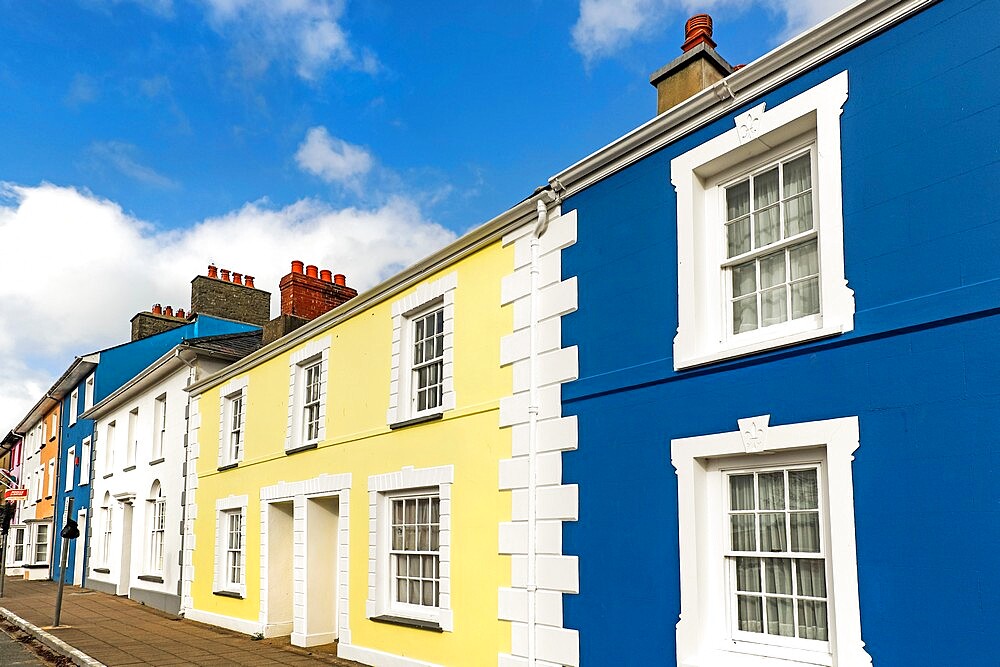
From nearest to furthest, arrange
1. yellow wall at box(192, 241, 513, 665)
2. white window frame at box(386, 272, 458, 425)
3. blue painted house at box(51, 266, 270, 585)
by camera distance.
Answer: yellow wall at box(192, 241, 513, 665), white window frame at box(386, 272, 458, 425), blue painted house at box(51, 266, 270, 585)

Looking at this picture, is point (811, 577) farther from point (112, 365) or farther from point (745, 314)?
point (112, 365)

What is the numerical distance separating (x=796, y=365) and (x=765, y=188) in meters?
1.63

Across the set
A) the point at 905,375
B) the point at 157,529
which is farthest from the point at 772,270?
the point at 157,529

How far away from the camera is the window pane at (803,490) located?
6418 millimetres

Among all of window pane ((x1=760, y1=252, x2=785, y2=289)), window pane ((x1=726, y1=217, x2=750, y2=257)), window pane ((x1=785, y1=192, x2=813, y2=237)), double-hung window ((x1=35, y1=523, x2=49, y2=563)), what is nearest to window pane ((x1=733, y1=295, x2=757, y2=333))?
window pane ((x1=760, y1=252, x2=785, y2=289))

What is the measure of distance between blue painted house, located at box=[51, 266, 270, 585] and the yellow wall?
386 inches

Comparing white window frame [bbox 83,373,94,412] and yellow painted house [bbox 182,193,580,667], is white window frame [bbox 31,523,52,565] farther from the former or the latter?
yellow painted house [bbox 182,193,580,667]

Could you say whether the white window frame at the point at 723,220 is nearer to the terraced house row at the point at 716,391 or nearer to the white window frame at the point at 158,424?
the terraced house row at the point at 716,391

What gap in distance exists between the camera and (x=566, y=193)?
913 cm

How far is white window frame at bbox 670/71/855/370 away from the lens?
6398 millimetres

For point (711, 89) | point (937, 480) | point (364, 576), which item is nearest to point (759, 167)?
point (711, 89)

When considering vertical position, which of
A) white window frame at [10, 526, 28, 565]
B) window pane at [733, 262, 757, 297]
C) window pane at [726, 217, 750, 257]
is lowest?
white window frame at [10, 526, 28, 565]

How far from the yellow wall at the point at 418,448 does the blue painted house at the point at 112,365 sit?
32.2 ft

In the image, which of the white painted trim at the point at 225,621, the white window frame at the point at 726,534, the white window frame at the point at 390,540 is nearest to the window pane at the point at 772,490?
the white window frame at the point at 726,534
